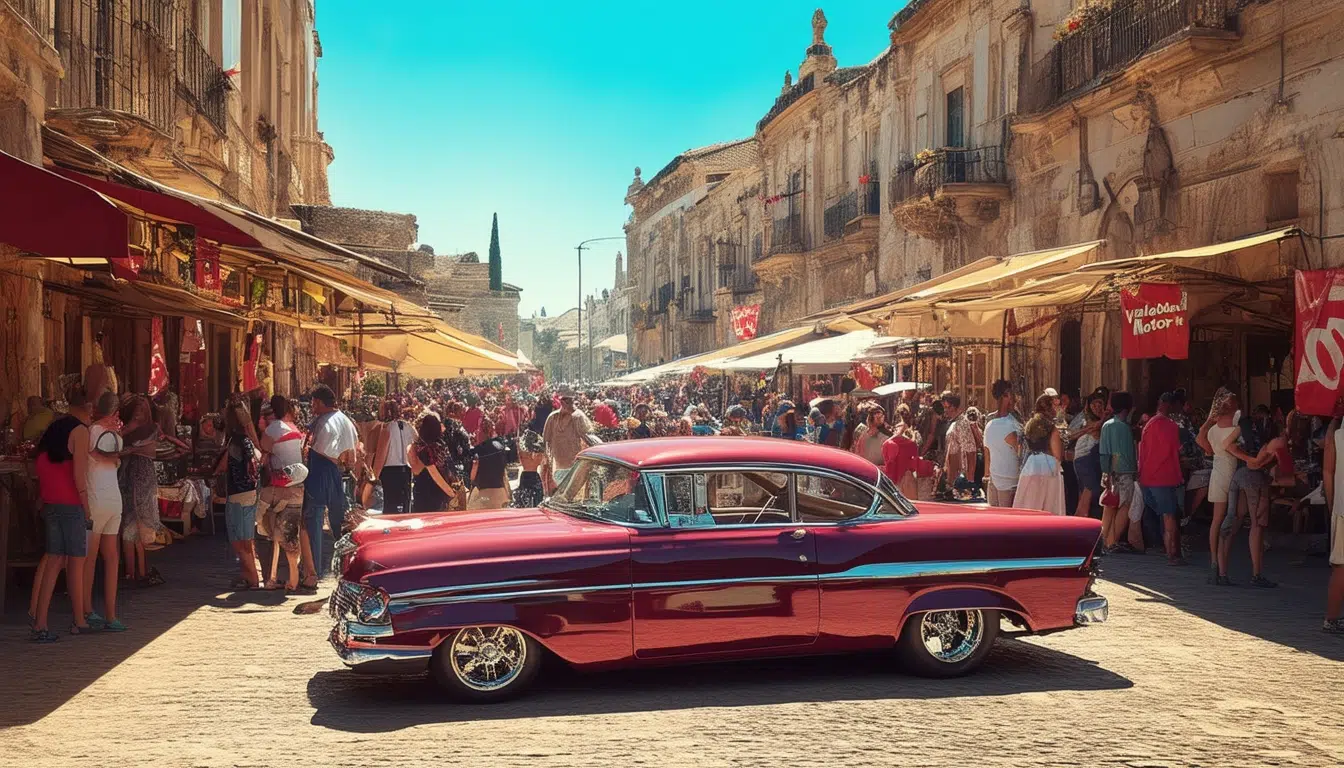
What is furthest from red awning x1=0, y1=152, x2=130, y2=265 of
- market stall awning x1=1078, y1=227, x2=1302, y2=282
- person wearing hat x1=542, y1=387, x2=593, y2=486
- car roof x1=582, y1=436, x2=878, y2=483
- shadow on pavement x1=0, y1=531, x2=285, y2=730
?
market stall awning x1=1078, y1=227, x2=1302, y2=282

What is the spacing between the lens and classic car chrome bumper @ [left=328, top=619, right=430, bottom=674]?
6.34 metres

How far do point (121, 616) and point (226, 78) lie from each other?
1088 centimetres

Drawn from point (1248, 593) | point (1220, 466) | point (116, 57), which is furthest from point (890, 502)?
point (116, 57)

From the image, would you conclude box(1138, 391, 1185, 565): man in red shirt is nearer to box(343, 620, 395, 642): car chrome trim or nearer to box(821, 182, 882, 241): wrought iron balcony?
box(343, 620, 395, 642): car chrome trim

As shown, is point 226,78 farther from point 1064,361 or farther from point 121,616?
point 1064,361

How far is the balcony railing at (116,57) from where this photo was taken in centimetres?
1211

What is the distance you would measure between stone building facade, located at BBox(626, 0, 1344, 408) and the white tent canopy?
7.38ft

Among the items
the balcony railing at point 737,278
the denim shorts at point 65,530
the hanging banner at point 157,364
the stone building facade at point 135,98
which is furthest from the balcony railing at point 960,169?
the balcony railing at point 737,278

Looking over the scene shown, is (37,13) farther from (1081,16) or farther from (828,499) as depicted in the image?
(1081,16)

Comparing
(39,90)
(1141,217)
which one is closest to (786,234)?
(1141,217)

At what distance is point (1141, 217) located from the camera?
16594mm

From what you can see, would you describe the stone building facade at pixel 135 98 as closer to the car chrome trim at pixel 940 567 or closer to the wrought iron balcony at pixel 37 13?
the wrought iron balcony at pixel 37 13

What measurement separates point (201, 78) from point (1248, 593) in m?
13.9

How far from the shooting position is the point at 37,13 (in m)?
10.7
